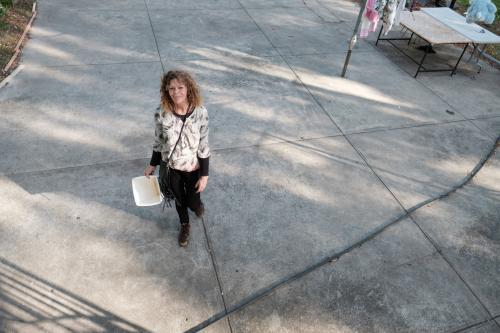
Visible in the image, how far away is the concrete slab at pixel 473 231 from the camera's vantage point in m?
3.66

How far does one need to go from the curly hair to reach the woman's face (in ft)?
0.08

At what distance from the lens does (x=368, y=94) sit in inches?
251

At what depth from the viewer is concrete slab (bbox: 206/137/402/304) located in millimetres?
3590

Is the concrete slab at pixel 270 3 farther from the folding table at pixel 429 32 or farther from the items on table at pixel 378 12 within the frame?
the items on table at pixel 378 12

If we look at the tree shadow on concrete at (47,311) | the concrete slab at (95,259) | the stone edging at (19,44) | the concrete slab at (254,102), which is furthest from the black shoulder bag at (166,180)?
the stone edging at (19,44)

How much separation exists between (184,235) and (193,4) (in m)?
7.02

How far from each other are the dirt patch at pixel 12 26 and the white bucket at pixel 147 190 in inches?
150

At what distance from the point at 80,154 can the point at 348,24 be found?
23.2 feet

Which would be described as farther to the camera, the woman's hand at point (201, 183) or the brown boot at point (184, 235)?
the brown boot at point (184, 235)

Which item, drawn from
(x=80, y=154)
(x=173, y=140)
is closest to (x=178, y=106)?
(x=173, y=140)

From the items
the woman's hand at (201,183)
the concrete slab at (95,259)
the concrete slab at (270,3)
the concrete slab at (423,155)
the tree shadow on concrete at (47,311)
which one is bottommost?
the tree shadow on concrete at (47,311)

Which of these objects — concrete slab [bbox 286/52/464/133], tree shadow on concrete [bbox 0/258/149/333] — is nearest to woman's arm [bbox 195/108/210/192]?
tree shadow on concrete [bbox 0/258/149/333]

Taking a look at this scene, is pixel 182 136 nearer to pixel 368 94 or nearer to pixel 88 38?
pixel 368 94

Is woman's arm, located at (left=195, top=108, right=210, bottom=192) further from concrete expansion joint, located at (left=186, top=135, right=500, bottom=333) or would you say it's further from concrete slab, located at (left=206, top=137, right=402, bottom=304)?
concrete expansion joint, located at (left=186, top=135, right=500, bottom=333)
